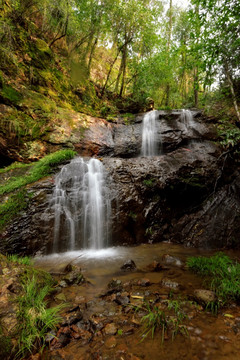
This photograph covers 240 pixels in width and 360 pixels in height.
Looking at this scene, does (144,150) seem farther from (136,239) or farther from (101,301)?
(101,301)

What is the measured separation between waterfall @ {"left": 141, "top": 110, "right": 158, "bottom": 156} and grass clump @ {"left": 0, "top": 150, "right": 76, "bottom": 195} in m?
4.00

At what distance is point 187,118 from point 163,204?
5668mm

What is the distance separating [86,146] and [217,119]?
657 cm

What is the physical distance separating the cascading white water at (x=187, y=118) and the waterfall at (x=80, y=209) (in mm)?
5655

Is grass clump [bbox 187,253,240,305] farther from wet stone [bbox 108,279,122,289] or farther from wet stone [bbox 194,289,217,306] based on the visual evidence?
wet stone [bbox 108,279,122,289]

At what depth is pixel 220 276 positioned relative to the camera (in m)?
2.97

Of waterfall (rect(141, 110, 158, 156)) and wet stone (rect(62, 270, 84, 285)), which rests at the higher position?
waterfall (rect(141, 110, 158, 156))

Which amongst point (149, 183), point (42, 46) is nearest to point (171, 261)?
point (149, 183)

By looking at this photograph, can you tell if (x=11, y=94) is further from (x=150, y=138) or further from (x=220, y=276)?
(x=220, y=276)

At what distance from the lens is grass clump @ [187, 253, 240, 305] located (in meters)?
2.39

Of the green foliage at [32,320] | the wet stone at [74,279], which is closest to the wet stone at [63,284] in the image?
the wet stone at [74,279]

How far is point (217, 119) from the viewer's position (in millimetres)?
8703

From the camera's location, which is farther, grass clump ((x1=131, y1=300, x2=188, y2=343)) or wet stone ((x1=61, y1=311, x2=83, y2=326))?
wet stone ((x1=61, y1=311, x2=83, y2=326))

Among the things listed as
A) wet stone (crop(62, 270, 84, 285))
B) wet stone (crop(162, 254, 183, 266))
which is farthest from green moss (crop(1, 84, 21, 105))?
wet stone (crop(162, 254, 183, 266))
